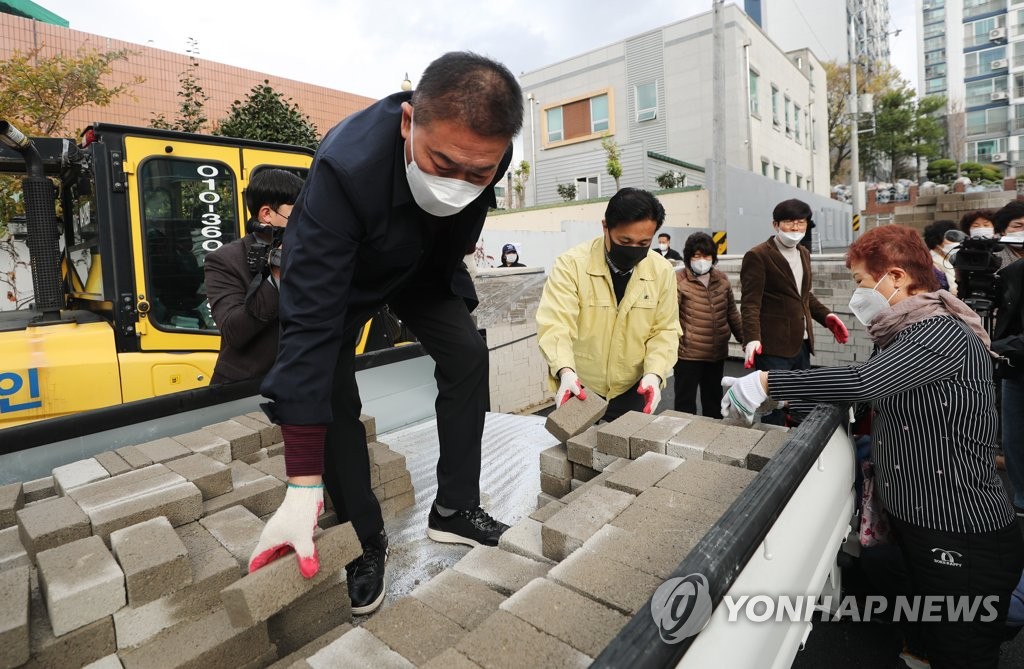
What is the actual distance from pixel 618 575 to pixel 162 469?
174 cm

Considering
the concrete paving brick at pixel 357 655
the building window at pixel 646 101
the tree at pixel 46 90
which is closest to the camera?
the concrete paving brick at pixel 357 655

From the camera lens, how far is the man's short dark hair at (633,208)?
3.13 m

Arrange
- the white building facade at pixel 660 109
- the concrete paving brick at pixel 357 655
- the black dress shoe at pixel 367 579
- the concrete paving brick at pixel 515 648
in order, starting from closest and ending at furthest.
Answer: the concrete paving brick at pixel 515 648 → the concrete paving brick at pixel 357 655 → the black dress shoe at pixel 367 579 → the white building facade at pixel 660 109

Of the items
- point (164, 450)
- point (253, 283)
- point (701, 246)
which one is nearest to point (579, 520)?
point (164, 450)

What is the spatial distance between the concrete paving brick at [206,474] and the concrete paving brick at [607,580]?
4.32 ft

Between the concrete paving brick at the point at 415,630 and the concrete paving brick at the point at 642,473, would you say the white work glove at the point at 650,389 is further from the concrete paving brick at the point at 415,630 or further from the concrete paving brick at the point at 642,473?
the concrete paving brick at the point at 415,630

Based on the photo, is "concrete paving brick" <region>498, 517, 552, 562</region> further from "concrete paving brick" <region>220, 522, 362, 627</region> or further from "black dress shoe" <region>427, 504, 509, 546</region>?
"concrete paving brick" <region>220, 522, 362, 627</region>

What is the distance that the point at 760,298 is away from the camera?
4.69 meters

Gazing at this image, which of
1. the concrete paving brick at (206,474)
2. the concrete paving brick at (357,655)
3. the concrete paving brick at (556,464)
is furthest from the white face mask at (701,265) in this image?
the concrete paving brick at (357,655)

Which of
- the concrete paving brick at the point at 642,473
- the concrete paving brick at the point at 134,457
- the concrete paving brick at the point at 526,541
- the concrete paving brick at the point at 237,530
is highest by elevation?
the concrete paving brick at the point at 134,457

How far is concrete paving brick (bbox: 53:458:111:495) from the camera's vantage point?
85.2 inches

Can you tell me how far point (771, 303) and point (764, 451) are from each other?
2.90 m

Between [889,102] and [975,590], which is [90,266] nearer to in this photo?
[975,590]

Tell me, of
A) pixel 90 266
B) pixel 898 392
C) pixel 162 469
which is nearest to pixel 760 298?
pixel 898 392
